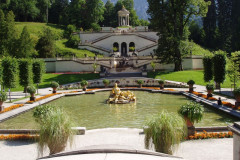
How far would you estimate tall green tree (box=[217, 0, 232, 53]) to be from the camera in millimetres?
69775

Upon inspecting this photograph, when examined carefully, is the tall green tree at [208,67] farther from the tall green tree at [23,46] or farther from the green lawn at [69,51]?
the green lawn at [69,51]

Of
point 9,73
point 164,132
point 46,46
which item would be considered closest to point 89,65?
point 46,46

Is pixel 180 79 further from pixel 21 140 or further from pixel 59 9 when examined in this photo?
pixel 59 9

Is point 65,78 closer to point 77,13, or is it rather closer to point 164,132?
point 164,132

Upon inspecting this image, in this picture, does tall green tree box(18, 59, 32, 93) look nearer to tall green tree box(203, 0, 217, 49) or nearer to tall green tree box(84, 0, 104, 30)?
tall green tree box(84, 0, 104, 30)

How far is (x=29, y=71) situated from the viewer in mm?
29188

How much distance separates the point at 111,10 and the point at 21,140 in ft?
279

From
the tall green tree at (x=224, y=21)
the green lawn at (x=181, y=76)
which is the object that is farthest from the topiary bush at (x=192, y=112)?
the tall green tree at (x=224, y=21)

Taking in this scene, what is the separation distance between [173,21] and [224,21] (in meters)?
41.3

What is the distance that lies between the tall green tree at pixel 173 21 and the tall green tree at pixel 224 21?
30632 millimetres

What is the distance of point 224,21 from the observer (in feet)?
249

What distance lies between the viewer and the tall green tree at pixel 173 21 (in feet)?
132

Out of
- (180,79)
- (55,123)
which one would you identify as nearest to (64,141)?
A: (55,123)

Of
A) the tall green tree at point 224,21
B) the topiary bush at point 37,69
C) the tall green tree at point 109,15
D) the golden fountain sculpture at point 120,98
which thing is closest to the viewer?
the golden fountain sculpture at point 120,98
